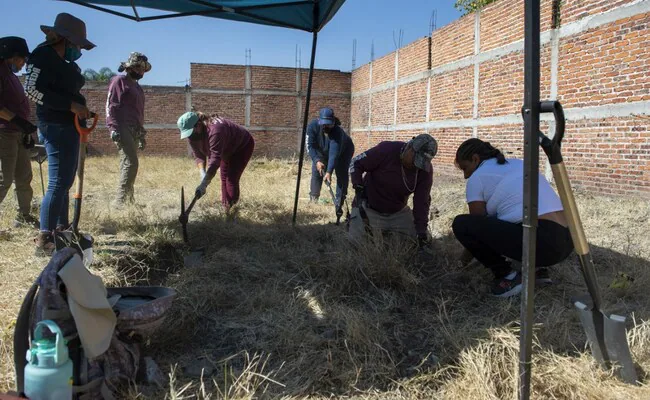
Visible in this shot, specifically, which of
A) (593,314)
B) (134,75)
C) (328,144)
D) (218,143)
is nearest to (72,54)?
(218,143)

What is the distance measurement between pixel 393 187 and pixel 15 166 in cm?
347

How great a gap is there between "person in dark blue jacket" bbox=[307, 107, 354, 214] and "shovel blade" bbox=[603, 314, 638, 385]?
3.78 m

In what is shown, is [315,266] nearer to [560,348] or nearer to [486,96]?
[560,348]

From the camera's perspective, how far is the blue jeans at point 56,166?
326 cm

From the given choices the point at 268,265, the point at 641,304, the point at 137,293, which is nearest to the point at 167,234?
the point at 268,265

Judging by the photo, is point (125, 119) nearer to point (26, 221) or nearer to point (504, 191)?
point (26, 221)

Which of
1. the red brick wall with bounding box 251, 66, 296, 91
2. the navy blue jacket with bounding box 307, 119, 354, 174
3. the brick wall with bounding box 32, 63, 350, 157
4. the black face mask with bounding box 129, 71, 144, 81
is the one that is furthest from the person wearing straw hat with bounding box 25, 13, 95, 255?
the red brick wall with bounding box 251, 66, 296, 91

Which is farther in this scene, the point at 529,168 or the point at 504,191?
the point at 504,191

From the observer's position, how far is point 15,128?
13.1ft

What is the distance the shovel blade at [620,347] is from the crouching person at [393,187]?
70.9 inches

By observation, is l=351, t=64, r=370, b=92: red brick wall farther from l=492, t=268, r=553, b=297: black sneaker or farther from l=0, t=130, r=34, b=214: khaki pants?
l=492, t=268, r=553, b=297: black sneaker

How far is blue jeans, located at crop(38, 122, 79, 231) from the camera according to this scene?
10.7ft

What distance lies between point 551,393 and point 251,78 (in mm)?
17605

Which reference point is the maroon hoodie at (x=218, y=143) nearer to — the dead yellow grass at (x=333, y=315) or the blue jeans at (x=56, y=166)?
the dead yellow grass at (x=333, y=315)
